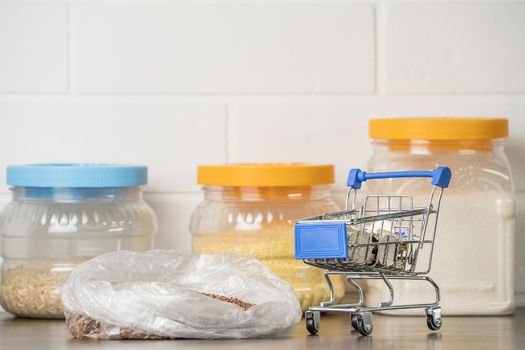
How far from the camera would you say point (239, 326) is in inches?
48.0

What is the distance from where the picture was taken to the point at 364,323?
1.25 m

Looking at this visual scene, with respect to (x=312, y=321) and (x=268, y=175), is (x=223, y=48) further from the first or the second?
(x=312, y=321)

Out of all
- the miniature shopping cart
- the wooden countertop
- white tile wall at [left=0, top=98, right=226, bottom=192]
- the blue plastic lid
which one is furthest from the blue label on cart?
white tile wall at [left=0, top=98, right=226, bottom=192]

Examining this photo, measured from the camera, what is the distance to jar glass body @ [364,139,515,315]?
4.68 feet

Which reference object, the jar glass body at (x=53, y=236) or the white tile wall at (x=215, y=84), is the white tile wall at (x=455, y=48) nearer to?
the white tile wall at (x=215, y=84)

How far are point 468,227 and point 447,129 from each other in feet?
0.47

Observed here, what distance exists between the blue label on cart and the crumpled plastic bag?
0.09 m

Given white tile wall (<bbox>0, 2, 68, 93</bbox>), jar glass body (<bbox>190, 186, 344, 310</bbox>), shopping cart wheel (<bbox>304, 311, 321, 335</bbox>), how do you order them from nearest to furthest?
1. shopping cart wheel (<bbox>304, 311, 321, 335</bbox>)
2. jar glass body (<bbox>190, 186, 344, 310</bbox>)
3. white tile wall (<bbox>0, 2, 68, 93</bbox>)

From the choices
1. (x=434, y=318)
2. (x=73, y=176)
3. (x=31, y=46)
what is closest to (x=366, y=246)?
(x=434, y=318)

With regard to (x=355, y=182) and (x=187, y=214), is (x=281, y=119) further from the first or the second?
(x=355, y=182)

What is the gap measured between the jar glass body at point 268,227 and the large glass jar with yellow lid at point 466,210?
0.33 feet

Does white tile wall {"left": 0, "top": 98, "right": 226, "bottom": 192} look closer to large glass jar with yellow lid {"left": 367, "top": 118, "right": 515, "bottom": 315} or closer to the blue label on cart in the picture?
large glass jar with yellow lid {"left": 367, "top": 118, "right": 515, "bottom": 315}

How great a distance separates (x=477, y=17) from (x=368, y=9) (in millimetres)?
182

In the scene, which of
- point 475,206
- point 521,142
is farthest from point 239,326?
point 521,142
